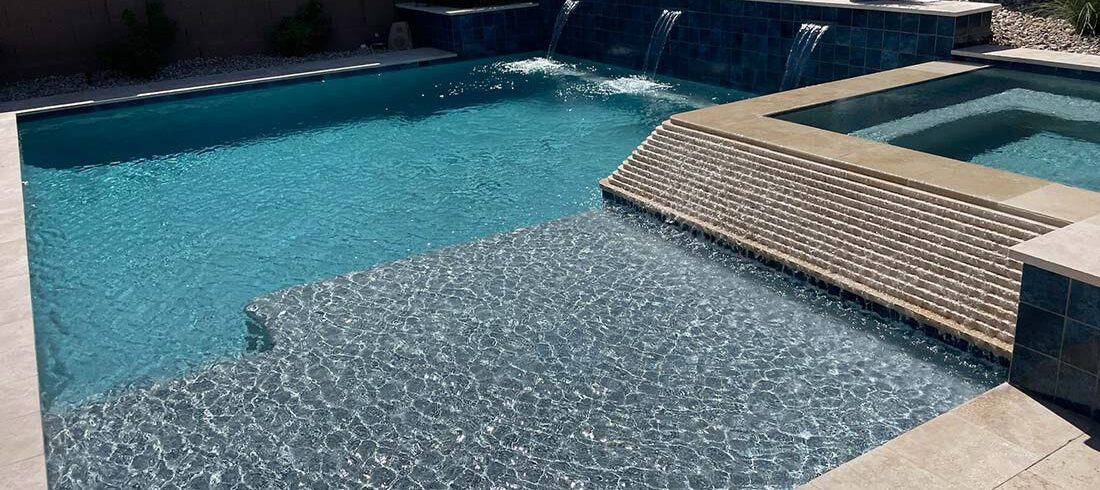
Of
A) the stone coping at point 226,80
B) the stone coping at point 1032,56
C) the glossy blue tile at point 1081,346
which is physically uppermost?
the stone coping at point 1032,56

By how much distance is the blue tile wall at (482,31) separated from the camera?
12570 mm

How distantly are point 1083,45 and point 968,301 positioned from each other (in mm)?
5070

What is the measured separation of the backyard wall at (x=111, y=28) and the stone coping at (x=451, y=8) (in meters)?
0.63

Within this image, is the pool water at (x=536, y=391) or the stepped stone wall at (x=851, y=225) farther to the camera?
the stepped stone wall at (x=851, y=225)

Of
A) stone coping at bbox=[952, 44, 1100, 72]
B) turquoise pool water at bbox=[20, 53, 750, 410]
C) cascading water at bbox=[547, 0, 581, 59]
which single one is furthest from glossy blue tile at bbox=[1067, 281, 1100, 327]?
cascading water at bbox=[547, 0, 581, 59]

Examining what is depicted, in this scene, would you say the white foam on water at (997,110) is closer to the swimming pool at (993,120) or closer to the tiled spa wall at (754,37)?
the swimming pool at (993,120)

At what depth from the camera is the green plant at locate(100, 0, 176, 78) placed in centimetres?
1134

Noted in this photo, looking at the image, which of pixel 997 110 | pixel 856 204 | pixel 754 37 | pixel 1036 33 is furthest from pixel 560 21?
pixel 856 204

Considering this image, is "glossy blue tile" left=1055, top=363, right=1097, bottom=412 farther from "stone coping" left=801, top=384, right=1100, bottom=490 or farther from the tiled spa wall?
the tiled spa wall

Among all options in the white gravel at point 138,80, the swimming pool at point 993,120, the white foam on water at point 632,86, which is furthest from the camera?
the white gravel at point 138,80

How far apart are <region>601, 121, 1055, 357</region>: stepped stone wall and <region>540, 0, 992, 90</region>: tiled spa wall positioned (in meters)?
3.10

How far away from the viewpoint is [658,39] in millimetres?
10938

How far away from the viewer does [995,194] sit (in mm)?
4520

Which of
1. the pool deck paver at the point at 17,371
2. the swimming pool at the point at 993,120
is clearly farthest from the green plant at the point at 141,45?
the swimming pool at the point at 993,120
